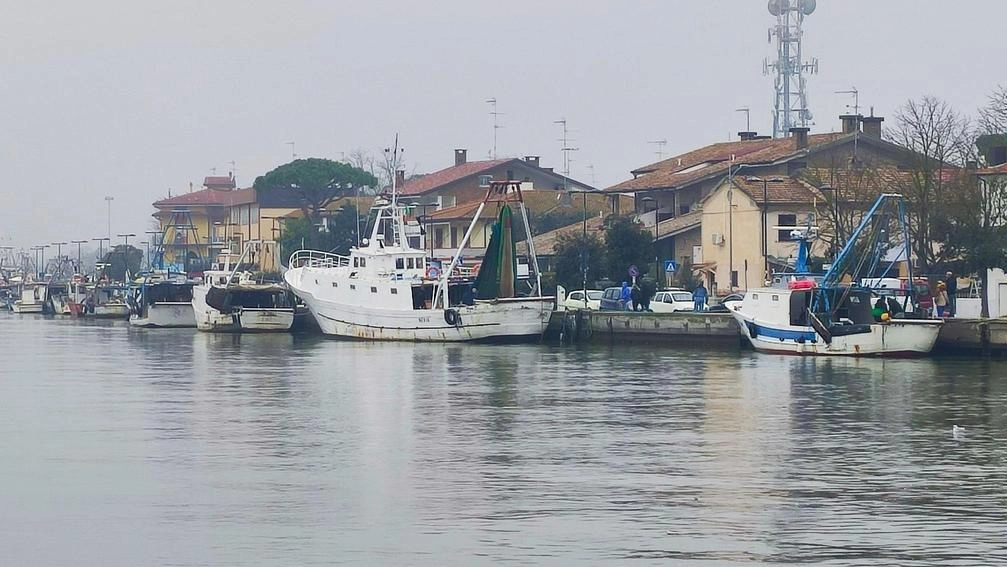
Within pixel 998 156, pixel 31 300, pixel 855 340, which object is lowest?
pixel 855 340

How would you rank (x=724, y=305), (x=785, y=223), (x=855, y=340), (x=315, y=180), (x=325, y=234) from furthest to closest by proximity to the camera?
(x=315, y=180) < (x=325, y=234) < (x=785, y=223) < (x=724, y=305) < (x=855, y=340)

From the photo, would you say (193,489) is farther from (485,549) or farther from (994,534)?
(994,534)

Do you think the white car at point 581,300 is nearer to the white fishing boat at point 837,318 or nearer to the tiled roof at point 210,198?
the white fishing boat at point 837,318

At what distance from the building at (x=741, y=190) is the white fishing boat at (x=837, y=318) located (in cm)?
1472

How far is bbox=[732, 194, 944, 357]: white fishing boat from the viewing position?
5425cm

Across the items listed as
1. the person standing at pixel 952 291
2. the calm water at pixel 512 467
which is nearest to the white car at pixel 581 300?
the person standing at pixel 952 291

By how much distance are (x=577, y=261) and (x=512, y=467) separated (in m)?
55.8

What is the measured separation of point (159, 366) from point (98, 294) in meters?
83.6

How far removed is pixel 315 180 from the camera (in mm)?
126188

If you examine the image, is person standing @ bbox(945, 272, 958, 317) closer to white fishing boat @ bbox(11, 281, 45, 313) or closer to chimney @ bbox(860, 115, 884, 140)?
chimney @ bbox(860, 115, 884, 140)

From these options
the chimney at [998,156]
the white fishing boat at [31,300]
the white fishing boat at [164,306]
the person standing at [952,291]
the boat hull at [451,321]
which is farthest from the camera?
the white fishing boat at [31,300]

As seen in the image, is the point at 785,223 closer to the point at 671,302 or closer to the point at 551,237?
the point at 671,302

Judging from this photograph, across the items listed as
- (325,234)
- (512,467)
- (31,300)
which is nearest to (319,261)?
(325,234)

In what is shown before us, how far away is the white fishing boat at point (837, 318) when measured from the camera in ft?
178
